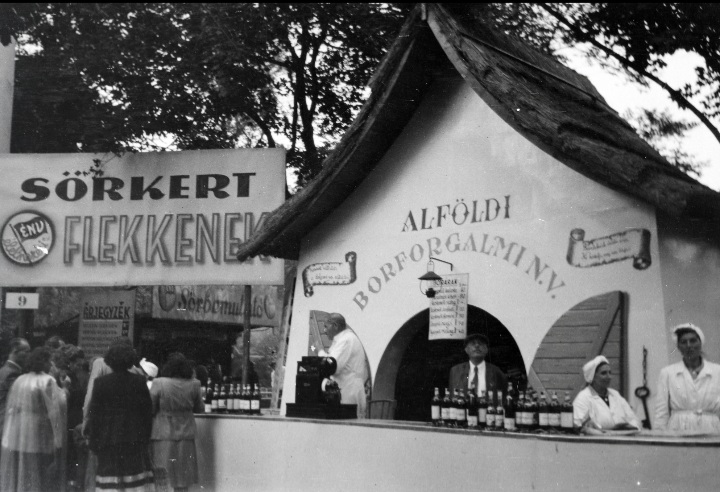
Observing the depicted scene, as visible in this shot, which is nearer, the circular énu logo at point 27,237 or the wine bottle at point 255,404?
the wine bottle at point 255,404

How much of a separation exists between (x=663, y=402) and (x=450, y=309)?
2478 millimetres

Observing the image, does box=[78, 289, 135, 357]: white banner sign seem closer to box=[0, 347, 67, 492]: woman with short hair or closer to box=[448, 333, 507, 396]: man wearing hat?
box=[0, 347, 67, 492]: woman with short hair

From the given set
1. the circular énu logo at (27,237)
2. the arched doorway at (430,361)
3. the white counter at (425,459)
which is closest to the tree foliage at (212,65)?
the circular énu logo at (27,237)

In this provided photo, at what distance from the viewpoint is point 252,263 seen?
12781 millimetres

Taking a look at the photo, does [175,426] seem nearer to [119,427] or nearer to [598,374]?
[119,427]

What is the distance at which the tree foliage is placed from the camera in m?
13.7

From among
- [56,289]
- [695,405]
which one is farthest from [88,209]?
[695,405]

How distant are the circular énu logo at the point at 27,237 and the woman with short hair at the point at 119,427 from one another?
6070 mm

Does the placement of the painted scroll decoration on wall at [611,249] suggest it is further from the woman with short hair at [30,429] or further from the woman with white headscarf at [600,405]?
the woman with short hair at [30,429]

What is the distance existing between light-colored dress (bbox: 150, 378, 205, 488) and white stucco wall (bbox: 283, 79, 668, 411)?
1769 millimetres

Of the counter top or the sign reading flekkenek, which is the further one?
the sign reading flekkenek

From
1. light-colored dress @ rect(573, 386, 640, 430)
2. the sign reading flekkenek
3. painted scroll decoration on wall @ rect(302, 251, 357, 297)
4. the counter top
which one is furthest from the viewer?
the sign reading flekkenek

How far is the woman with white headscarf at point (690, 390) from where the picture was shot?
7.19m

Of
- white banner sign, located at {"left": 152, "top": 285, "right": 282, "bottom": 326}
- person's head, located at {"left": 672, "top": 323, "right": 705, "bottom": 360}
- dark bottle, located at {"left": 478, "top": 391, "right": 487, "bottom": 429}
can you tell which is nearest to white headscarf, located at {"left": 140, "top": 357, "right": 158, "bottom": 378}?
dark bottle, located at {"left": 478, "top": 391, "right": 487, "bottom": 429}
